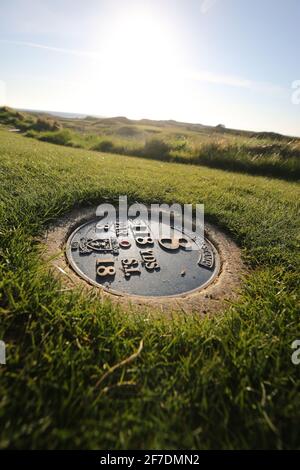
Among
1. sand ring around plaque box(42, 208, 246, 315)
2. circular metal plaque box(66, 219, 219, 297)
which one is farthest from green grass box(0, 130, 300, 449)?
circular metal plaque box(66, 219, 219, 297)

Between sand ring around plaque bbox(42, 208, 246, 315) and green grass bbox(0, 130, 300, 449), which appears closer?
green grass bbox(0, 130, 300, 449)

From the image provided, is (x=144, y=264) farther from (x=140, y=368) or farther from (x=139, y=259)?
(x=140, y=368)

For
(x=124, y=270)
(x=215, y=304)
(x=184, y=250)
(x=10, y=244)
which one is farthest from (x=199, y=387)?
(x=10, y=244)

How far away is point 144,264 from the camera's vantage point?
2.09m

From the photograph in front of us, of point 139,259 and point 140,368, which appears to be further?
point 139,259

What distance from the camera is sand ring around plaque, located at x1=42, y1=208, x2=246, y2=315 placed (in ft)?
6.08

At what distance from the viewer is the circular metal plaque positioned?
6.32 ft

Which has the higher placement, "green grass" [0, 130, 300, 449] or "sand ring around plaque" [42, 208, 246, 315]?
"sand ring around plaque" [42, 208, 246, 315]

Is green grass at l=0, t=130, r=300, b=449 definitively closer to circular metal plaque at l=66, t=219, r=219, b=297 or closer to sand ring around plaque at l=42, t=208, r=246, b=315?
sand ring around plaque at l=42, t=208, r=246, b=315

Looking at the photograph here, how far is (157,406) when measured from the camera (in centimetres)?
117

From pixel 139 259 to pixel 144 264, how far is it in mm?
69

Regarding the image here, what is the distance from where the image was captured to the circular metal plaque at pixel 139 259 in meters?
1.93

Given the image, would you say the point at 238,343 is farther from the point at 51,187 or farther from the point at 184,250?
the point at 51,187

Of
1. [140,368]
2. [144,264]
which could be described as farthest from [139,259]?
[140,368]
